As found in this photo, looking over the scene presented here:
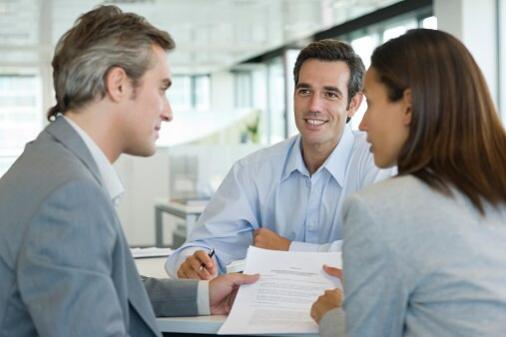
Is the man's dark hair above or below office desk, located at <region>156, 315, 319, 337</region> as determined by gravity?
above

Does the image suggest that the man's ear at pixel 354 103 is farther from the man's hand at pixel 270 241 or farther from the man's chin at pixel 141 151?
the man's chin at pixel 141 151

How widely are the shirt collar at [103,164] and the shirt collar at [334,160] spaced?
103cm

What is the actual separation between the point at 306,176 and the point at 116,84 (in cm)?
109

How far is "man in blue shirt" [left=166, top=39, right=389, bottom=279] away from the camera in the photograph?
2568mm

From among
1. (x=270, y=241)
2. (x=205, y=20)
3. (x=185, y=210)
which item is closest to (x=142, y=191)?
(x=205, y=20)

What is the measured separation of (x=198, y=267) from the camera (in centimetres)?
228

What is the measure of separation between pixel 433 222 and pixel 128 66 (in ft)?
2.19

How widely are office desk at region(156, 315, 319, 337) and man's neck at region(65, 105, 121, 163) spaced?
478 mm

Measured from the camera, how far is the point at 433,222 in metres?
1.39

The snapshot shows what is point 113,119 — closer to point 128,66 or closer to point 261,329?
point 128,66

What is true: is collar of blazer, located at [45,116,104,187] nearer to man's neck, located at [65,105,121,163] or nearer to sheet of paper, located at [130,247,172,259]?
man's neck, located at [65,105,121,163]

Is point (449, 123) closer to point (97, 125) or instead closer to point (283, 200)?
point (97, 125)

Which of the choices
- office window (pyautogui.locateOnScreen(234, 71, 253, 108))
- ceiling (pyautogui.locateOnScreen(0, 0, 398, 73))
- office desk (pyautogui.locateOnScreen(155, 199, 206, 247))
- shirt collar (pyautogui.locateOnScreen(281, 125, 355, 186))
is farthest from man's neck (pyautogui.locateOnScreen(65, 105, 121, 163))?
office window (pyautogui.locateOnScreen(234, 71, 253, 108))

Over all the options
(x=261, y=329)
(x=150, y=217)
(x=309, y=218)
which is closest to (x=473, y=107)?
(x=261, y=329)
